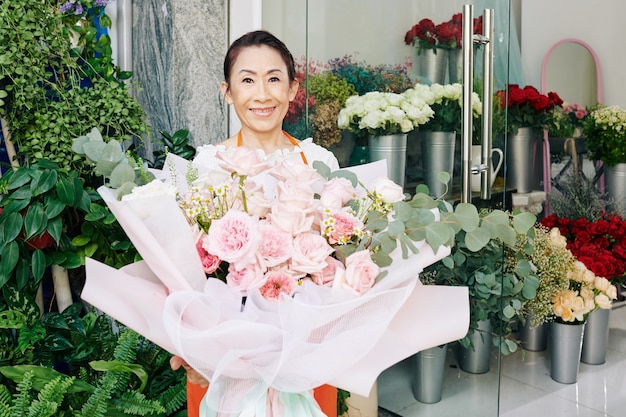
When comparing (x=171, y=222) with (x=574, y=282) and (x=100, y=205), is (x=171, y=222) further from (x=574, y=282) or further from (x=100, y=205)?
(x=574, y=282)

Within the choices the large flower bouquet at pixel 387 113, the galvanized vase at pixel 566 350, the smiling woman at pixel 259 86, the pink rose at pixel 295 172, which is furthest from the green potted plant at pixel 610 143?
the pink rose at pixel 295 172

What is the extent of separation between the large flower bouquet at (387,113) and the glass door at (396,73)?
0.03 meters

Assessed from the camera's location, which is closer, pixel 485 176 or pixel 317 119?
pixel 485 176

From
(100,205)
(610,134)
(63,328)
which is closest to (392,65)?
(100,205)

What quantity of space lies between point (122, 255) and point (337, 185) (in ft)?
4.55

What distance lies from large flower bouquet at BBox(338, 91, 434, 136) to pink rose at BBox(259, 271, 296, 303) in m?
1.54

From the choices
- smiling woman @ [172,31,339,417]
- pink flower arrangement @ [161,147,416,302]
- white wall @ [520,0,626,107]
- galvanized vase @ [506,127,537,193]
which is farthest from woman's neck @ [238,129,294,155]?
white wall @ [520,0,626,107]

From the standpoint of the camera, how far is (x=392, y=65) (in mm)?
2383

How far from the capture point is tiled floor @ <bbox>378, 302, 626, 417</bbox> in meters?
2.42

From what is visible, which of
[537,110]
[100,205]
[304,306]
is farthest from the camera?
[537,110]

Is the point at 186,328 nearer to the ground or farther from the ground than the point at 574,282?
farther from the ground

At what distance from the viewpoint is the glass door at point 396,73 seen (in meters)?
2.25

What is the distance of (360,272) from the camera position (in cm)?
89

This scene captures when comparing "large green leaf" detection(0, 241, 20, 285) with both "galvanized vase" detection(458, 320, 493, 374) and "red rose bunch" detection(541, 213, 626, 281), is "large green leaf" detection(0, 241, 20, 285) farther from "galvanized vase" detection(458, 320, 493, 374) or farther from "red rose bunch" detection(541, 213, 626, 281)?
"red rose bunch" detection(541, 213, 626, 281)
